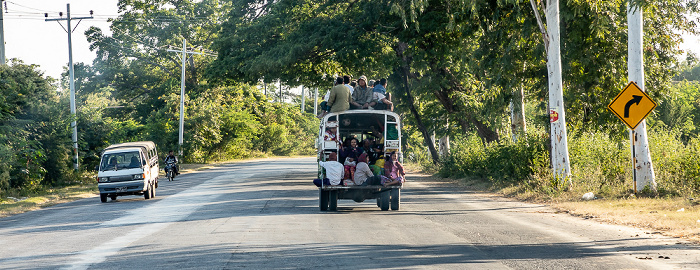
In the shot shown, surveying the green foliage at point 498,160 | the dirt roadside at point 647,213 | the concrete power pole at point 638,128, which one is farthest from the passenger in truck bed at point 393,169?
the green foliage at point 498,160

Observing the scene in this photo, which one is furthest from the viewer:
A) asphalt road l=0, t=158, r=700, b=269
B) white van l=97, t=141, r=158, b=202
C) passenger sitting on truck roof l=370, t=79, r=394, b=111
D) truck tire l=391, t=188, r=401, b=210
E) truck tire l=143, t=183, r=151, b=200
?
truck tire l=143, t=183, r=151, b=200

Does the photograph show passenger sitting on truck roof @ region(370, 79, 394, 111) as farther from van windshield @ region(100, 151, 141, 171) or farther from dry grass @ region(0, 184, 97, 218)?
dry grass @ region(0, 184, 97, 218)

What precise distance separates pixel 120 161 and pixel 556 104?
557 inches

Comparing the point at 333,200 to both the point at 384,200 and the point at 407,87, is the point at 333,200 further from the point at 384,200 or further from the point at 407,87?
the point at 407,87

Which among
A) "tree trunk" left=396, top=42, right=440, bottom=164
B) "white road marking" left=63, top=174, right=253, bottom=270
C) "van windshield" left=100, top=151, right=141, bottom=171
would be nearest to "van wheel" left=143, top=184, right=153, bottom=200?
→ "white road marking" left=63, top=174, right=253, bottom=270

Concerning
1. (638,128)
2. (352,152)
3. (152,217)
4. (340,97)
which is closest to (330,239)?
(352,152)

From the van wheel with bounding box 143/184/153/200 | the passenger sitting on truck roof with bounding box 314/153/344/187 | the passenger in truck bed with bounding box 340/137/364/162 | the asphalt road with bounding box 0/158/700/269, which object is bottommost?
the asphalt road with bounding box 0/158/700/269

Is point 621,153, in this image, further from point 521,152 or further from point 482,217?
point 482,217

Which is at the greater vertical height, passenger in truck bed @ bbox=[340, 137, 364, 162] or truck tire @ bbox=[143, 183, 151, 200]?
passenger in truck bed @ bbox=[340, 137, 364, 162]

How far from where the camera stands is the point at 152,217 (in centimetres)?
1617

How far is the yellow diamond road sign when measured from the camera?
1684 centimetres

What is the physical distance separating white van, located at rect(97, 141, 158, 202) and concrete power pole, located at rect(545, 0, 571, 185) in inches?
505

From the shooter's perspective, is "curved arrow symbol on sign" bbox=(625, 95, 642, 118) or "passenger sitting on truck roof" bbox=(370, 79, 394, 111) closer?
"curved arrow symbol on sign" bbox=(625, 95, 642, 118)

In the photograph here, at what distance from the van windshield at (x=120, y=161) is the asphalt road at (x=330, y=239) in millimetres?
4033
